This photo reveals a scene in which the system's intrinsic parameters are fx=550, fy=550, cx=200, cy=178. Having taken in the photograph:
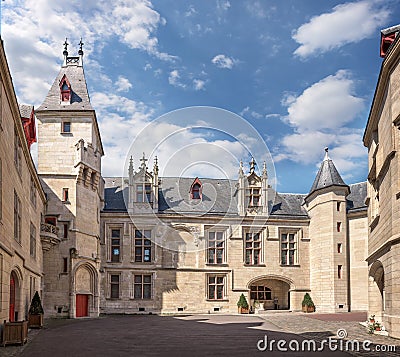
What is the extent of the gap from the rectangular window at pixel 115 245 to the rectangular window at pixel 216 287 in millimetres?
5670

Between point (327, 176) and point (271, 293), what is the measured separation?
8.28 metres

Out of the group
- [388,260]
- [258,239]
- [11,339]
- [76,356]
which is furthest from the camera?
[258,239]

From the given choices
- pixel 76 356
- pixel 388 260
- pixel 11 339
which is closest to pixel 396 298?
pixel 388 260

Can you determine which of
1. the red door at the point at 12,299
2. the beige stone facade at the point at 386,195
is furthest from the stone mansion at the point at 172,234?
the beige stone facade at the point at 386,195

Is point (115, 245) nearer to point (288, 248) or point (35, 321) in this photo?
point (288, 248)

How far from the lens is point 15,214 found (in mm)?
17750

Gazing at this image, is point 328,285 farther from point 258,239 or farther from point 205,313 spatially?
point 205,313

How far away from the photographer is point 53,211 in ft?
92.0

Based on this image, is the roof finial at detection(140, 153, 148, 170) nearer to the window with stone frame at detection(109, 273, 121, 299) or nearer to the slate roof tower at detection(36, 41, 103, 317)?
the slate roof tower at detection(36, 41, 103, 317)

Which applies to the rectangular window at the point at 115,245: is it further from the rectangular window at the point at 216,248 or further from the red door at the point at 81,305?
the rectangular window at the point at 216,248

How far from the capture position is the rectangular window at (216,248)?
33.8m

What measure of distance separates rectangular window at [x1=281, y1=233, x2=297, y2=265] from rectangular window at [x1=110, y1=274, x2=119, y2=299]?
10279mm

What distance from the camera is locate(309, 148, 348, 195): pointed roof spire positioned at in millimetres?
33188

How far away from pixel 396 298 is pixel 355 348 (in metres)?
2.51
